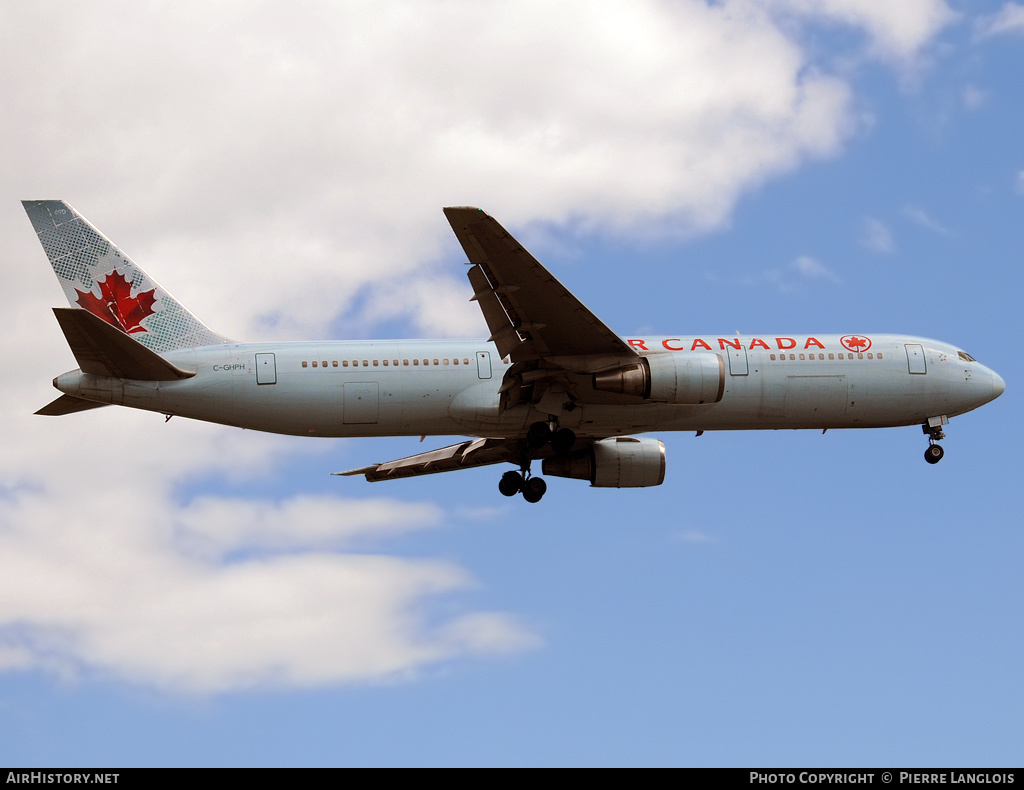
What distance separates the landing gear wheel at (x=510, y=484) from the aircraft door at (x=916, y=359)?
12904mm

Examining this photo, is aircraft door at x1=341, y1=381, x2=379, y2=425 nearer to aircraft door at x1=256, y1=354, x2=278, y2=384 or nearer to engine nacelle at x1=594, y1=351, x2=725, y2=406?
aircraft door at x1=256, y1=354, x2=278, y2=384

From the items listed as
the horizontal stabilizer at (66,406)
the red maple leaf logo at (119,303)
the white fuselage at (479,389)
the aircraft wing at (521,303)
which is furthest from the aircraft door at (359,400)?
the horizontal stabilizer at (66,406)

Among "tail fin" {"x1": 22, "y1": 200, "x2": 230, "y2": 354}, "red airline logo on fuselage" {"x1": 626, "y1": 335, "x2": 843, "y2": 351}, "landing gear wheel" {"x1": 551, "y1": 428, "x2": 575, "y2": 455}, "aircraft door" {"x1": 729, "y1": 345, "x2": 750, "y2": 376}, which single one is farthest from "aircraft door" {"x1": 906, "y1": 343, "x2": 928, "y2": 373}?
"tail fin" {"x1": 22, "y1": 200, "x2": 230, "y2": 354}

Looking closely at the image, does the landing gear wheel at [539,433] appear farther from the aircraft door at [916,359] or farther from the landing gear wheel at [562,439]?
the aircraft door at [916,359]

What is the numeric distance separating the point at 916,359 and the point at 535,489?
41.9 ft

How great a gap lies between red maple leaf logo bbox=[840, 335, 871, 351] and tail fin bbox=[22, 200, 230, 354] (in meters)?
19.3

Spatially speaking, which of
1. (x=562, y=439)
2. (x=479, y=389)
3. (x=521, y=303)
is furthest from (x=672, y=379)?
(x=479, y=389)

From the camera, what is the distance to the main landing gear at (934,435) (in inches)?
1608

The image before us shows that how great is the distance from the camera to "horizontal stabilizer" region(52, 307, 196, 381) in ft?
110

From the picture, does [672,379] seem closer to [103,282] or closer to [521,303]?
[521,303]

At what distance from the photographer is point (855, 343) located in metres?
39.8

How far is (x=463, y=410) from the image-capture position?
124 feet
